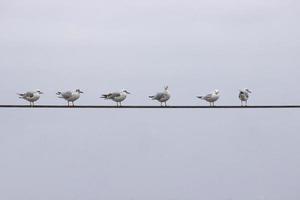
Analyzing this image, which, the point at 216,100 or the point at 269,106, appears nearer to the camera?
the point at 269,106

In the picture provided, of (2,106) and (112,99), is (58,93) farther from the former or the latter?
(2,106)

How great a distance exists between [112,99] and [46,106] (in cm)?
1378

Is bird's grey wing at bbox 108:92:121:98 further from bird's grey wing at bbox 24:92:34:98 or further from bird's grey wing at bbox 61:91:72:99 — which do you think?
bird's grey wing at bbox 24:92:34:98

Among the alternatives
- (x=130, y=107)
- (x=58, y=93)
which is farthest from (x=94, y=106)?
(x=58, y=93)

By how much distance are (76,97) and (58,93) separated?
1.10 meters

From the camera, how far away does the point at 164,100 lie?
175 feet

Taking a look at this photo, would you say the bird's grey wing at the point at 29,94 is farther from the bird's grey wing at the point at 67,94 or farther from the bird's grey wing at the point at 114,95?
the bird's grey wing at the point at 114,95

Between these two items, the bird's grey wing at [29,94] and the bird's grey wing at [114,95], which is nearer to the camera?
the bird's grey wing at [29,94]

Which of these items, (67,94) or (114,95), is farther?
(114,95)

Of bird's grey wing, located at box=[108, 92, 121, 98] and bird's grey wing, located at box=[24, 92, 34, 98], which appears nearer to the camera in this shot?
bird's grey wing, located at box=[24, 92, 34, 98]

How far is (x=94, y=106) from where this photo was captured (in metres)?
39.6

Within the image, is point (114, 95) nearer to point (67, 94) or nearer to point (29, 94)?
point (67, 94)

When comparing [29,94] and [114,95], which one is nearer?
[29,94]

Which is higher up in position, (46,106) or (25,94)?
(25,94)
